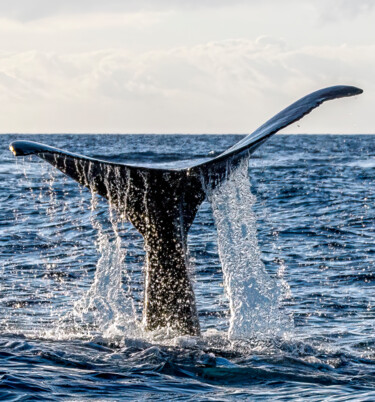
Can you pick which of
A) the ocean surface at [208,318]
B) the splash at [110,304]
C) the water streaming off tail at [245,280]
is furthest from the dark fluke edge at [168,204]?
the splash at [110,304]

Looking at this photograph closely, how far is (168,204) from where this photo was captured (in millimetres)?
6398

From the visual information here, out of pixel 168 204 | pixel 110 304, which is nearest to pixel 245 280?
pixel 168 204

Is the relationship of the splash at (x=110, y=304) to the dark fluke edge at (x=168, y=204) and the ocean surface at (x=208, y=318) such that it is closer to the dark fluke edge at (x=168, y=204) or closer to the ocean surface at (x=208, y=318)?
the ocean surface at (x=208, y=318)

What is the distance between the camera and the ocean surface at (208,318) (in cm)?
609

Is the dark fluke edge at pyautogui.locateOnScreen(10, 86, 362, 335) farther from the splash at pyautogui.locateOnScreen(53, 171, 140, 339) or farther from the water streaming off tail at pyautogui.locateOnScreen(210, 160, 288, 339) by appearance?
the splash at pyautogui.locateOnScreen(53, 171, 140, 339)

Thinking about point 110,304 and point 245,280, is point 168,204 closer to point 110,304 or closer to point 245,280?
point 245,280

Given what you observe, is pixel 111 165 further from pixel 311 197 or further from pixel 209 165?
pixel 311 197

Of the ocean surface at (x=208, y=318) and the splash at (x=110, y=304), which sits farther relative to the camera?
the splash at (x=110, y=304)

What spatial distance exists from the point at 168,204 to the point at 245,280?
4.14 ft

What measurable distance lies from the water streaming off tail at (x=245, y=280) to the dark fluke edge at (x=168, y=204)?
2.05 ft

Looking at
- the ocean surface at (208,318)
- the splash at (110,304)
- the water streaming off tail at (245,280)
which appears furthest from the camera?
the splash at (110,304)

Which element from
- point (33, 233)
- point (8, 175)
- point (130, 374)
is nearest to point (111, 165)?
point (130, 374)

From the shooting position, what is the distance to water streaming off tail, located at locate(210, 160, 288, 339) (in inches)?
282

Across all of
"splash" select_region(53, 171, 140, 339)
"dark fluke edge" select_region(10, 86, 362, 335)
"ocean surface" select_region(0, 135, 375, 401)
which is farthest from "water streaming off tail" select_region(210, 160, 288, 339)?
"splash" select_region(53, 171, 140, 339)
